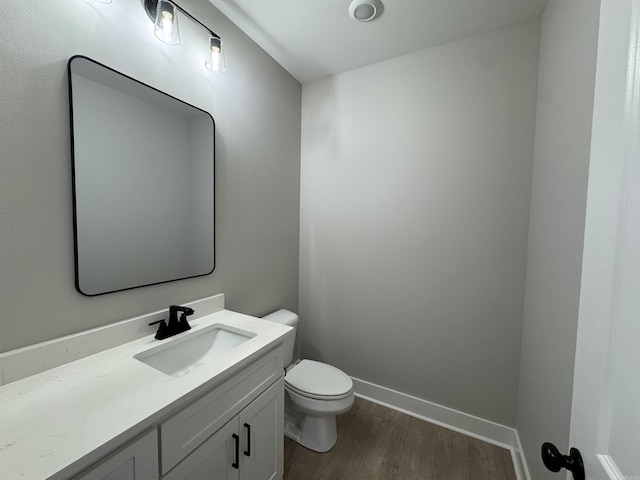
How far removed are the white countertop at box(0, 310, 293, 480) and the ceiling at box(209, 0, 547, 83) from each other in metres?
1.83

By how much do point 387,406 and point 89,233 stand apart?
2.16 m

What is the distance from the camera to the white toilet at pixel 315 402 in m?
1.47

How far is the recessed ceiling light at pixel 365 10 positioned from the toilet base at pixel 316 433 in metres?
2.37

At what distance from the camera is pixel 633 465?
0.36 metres

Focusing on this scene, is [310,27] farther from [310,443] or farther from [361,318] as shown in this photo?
[310,443]

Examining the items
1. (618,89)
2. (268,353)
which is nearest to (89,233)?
(268,353)

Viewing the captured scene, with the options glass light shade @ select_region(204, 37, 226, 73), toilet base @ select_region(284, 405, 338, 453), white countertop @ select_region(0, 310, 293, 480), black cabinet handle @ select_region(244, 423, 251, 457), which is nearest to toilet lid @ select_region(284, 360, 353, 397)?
toilet base @ select_region(284, 405, 338, 453)

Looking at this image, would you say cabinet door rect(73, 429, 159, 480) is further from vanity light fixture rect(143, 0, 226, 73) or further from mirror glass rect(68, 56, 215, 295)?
vanity light fixture rect(143, 0, 226, 73)

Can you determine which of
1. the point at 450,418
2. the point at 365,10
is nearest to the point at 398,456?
the point at 450,418

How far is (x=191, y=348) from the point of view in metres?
1.21

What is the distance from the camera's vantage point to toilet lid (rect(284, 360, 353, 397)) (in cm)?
149

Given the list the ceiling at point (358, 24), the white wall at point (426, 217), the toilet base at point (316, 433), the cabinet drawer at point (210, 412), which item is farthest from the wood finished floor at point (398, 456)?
the ceiling at point (358, 24)

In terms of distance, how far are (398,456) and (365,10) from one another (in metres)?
2.62

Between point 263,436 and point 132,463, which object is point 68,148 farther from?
point 263,436
